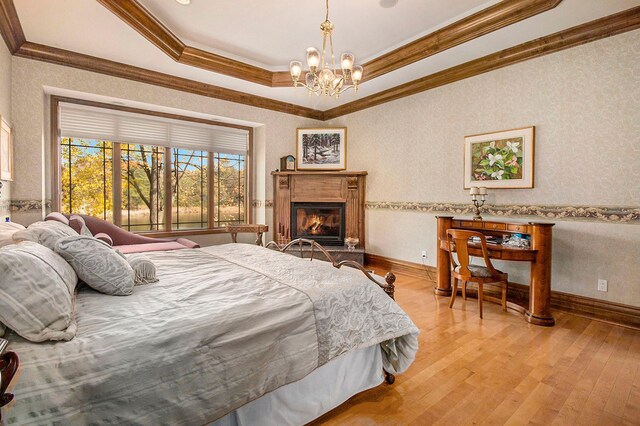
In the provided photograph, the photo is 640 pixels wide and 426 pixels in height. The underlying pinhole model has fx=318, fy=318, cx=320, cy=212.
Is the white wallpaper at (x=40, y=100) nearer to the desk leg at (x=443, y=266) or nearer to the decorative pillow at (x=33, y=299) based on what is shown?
the decorative pillow at (x=33, y=299)

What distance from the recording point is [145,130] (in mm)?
4688

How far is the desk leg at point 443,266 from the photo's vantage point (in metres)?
3.89

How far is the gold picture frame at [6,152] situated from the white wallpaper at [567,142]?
15.5 ft

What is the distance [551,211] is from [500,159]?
0.81 m

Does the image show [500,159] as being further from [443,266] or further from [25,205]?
[25,205]

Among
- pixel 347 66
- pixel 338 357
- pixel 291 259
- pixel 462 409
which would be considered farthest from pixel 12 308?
pixel 347 66

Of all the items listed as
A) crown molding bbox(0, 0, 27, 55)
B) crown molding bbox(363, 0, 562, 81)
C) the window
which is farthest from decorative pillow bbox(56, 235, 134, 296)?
crown molding bbox(363, 0, 562, 81)

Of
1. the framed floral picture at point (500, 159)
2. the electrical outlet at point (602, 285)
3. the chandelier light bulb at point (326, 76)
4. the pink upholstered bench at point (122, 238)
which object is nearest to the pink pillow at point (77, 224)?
the pink upholstered bench at point (122, 238)

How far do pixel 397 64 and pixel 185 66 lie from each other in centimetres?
275

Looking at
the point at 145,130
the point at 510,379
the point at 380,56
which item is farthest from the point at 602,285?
the point at 145,130

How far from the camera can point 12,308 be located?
109 centimetres

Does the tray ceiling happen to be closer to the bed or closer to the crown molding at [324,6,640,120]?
the crown molding at [324,6,640,120]

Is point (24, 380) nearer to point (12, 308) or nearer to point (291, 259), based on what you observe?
point (12, 308)

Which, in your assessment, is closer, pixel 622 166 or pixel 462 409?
pixel 462 409
